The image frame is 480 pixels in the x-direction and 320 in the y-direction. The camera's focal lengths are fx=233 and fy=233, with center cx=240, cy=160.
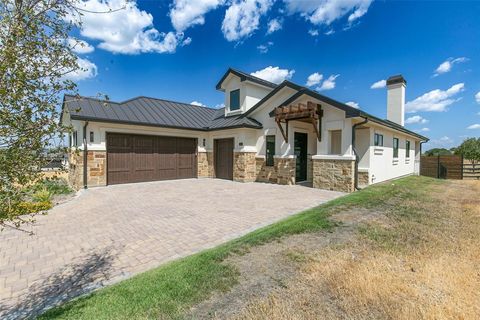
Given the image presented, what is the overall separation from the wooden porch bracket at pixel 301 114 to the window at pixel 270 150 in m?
1.14

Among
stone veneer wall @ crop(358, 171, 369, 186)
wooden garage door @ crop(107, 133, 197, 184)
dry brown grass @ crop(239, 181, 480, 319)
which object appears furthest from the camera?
wooden garage door @ crop(107, 133, 197, 184)

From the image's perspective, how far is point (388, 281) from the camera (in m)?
3.03

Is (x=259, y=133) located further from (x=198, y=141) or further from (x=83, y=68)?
(x=83, y=68)

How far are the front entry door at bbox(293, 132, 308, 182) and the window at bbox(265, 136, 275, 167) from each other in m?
1.29

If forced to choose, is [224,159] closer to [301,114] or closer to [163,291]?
[301,114]

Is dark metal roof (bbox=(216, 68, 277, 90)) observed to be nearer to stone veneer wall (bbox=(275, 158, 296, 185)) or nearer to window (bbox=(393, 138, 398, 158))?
stone veneer wall (bbox=(275, 158, 296, 185))

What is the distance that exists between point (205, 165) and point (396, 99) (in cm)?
1623

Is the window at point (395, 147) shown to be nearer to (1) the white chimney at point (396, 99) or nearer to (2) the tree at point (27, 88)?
(1) the white chimney at point (396, 99)

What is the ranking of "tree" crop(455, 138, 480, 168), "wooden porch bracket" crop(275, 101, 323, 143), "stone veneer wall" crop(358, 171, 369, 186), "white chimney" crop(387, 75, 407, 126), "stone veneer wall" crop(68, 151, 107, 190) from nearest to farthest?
"wooden porch bracket" crop(275, 101, 323, 143)
"stone veneer wall" crop(68, 151, 107, 190)
"stone veneer wall" crop(358, 171, 369, 186)
"white chimney" crop(387, 75, 407, 126)
"tree" crop(455, 138, 480, 168)

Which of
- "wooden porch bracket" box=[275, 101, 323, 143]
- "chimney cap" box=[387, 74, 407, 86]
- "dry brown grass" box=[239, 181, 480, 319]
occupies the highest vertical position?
"chimney cap" box=[387, 74, 407, 86]

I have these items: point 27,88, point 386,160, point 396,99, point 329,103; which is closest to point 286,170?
point 329,103

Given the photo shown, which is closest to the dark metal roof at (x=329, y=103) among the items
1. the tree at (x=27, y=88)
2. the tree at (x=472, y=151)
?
the tree at (x=27, y=88)

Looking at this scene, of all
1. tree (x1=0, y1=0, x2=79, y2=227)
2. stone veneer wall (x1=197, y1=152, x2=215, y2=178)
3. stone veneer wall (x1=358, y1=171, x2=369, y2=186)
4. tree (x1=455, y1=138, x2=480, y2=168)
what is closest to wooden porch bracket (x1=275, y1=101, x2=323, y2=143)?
stone veneer wall (x1=358, y1=171, x2=369, y2=186)

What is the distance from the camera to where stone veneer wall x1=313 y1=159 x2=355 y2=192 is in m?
10.1
